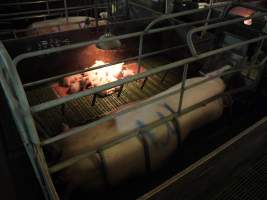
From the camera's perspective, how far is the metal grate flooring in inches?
114

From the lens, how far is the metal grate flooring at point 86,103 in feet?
9.46

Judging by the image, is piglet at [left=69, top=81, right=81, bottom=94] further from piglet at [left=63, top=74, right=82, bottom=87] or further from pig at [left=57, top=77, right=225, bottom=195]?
pig at [left=57, top=77, right=225, bottom=195]

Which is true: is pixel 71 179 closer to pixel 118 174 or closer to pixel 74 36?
pixel 118 174

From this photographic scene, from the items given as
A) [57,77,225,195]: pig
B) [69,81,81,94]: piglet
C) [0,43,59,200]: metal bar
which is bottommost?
[69,81,81,94]: piglet

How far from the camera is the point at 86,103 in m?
3.15

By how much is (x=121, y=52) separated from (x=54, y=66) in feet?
3.52

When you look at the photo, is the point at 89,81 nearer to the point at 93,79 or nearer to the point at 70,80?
the point at 93,79

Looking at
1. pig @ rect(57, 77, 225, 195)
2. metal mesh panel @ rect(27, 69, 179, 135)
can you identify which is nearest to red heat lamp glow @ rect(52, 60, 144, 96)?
metal mesh panel @ rect(27, 69, 179, 135)

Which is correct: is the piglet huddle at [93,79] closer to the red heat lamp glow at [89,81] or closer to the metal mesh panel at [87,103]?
the red heat lamp glow at [89,81]

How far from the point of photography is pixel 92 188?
1732 millimetres

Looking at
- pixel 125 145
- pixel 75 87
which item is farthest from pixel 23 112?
pixel 75 87

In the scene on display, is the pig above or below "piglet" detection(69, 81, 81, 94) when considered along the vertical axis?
above

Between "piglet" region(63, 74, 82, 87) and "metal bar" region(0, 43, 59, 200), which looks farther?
"piglet" region(63, 74, 82, 87)

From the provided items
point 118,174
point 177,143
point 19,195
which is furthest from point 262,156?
point 19,195
